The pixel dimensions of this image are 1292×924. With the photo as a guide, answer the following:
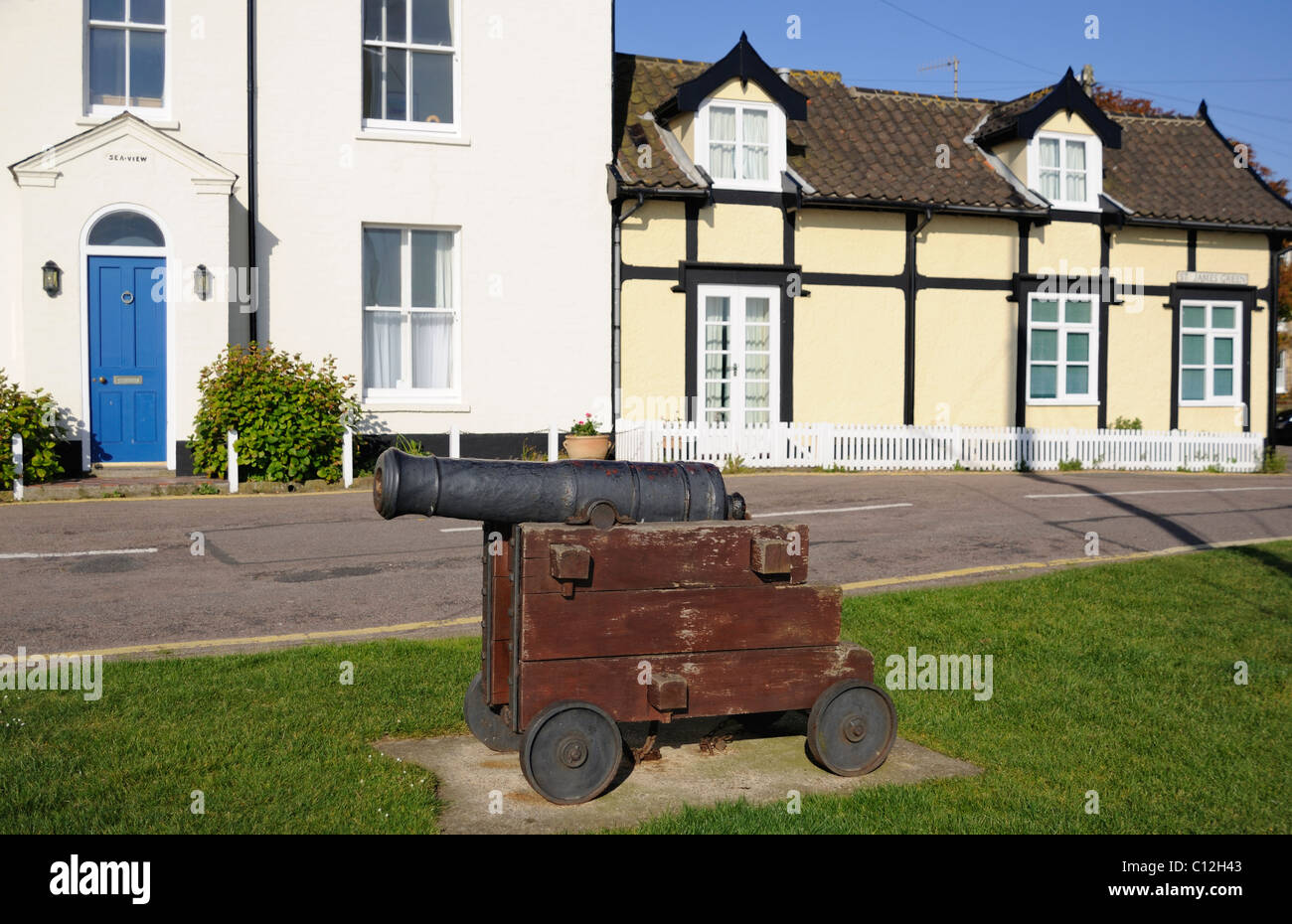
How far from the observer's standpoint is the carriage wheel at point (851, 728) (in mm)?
5031

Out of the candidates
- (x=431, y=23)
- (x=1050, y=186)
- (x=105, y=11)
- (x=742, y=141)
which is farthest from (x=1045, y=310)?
(x=105, y=11)

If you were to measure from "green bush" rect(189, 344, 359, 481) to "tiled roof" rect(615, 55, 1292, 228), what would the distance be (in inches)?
226

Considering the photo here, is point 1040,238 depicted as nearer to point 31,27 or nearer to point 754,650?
point 31,27

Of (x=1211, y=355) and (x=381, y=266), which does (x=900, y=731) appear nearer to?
(x=381, y=266)

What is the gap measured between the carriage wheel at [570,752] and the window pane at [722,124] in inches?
613

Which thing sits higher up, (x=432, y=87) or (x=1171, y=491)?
(x=432, y=87)

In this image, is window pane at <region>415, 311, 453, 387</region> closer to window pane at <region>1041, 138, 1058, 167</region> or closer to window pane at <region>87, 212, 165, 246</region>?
window pane at <region>87, 212, 165, 246</region>

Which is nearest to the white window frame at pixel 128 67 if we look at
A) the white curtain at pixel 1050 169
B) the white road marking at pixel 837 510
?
the white road marking at pixel 837 510

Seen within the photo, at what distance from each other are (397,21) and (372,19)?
0.35 meters

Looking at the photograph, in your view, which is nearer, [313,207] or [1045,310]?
[313,207]

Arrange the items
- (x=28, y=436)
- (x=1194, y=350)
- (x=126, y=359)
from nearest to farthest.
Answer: (x=28, y=436) < (x=126, y=359) < (x=1194, y=350)

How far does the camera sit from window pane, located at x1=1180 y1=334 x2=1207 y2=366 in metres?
22.0

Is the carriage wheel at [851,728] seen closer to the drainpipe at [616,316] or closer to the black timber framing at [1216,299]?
the drainpipe at [616,316]

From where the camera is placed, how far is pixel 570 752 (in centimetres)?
465
